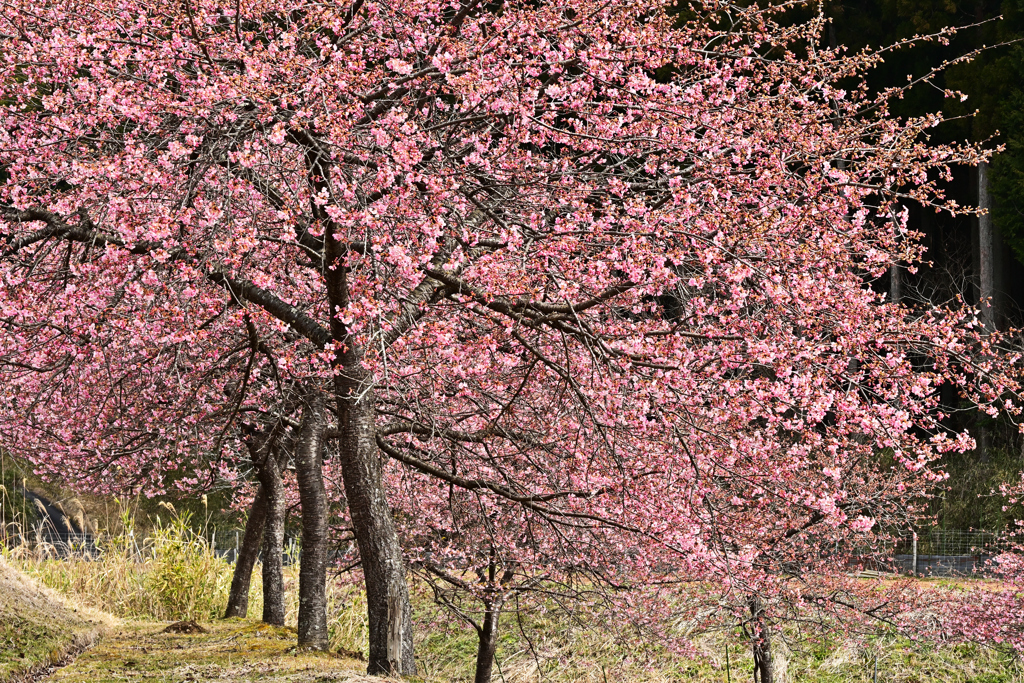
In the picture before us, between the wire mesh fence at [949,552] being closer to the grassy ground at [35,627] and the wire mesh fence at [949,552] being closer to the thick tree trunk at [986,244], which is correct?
the thick tree trunk at [986,244]

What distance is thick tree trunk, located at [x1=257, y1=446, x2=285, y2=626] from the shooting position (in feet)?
33.3

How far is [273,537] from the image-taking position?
33.3 feet

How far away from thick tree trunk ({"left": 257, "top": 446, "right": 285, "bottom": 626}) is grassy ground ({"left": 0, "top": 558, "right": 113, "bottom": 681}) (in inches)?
67.2

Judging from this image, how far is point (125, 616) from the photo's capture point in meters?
12.1

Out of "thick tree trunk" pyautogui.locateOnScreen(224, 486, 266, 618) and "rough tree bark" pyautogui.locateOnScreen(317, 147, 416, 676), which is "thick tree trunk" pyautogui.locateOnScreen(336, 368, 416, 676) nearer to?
"rough tree bark" pyautogui.locateOnScreen(317, 147, 416, 676)

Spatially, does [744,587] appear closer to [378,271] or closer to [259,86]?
[378,271]

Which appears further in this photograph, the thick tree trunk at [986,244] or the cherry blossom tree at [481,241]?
the thick tree trunk at [986,244]

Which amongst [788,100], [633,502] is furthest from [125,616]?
[788,100]

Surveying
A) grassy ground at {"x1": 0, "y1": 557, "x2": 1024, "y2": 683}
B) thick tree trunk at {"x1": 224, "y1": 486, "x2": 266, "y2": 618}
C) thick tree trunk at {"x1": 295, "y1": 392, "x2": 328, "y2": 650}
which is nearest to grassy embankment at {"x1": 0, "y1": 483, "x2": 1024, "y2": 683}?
grassy ground at {"x1": 0, "y1": 557, "x2": 1024, "y2": 683}

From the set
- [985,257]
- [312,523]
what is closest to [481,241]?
[312,523]

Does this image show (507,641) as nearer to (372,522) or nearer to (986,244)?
(372,522)

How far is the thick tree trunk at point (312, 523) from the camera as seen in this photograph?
8008 mm

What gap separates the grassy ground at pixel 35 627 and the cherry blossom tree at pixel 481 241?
2.07 meters

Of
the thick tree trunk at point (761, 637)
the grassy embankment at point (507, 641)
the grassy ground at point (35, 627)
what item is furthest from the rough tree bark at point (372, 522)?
the thick tree trunk at point (761, 637)
